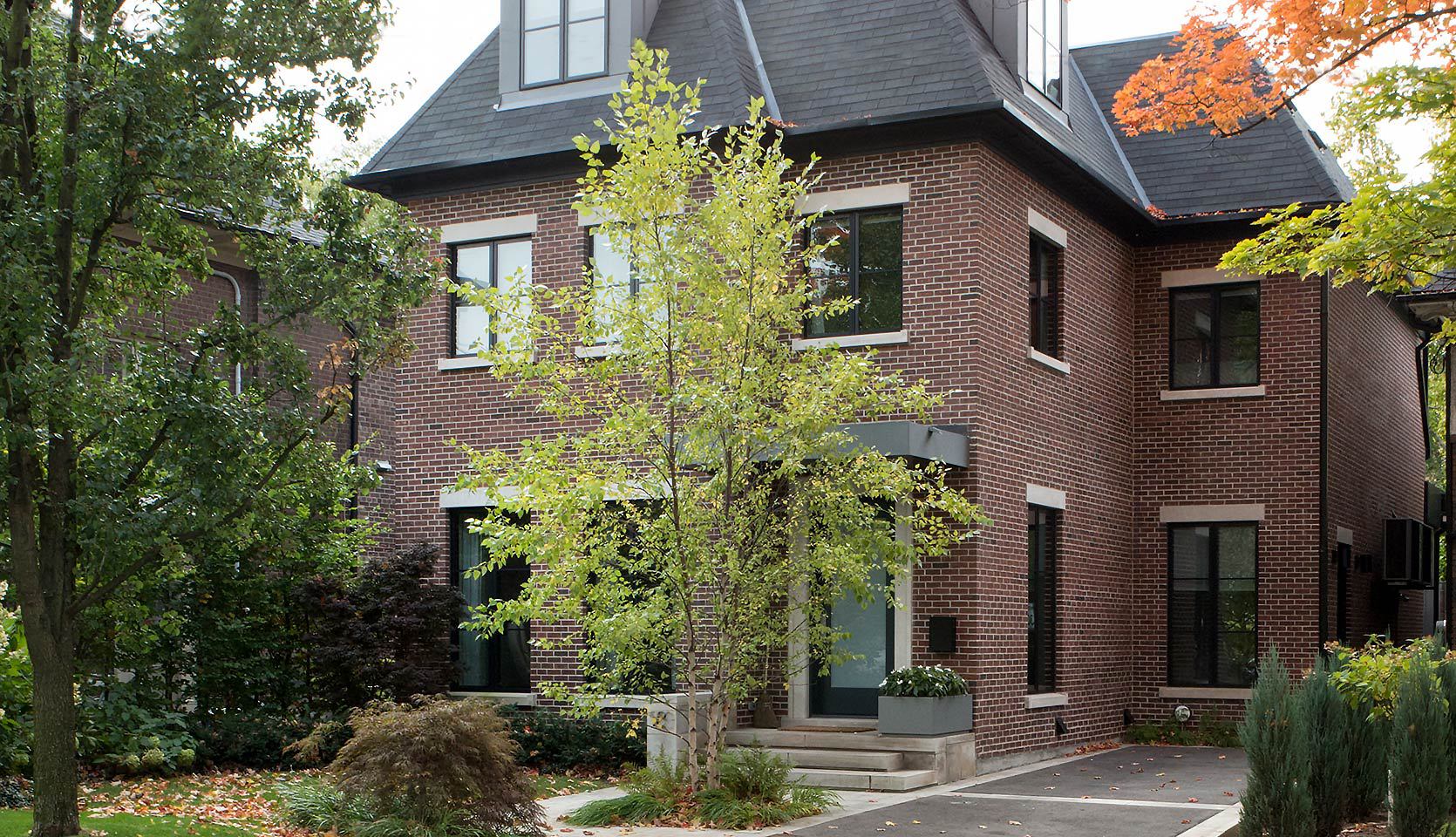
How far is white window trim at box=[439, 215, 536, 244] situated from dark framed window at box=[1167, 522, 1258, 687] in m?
9.15

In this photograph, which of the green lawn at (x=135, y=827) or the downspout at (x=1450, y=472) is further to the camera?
the downspout at (x=1450, y=472)

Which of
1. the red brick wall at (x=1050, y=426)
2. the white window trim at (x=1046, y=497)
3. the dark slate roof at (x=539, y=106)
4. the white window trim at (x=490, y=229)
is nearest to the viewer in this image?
the red brick wall at (x=1050, y=426)

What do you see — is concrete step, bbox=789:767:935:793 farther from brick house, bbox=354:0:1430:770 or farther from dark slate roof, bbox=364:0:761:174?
dark slate roof, bbox=364:0:761:174

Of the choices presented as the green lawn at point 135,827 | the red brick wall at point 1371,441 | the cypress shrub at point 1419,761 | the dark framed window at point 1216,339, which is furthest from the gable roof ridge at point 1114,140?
the green lawn at point 135,827

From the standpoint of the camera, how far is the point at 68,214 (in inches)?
388

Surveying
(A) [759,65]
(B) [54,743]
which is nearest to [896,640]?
(A) [759,65]

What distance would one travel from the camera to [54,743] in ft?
32.7

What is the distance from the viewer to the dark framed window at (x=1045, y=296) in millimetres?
17984

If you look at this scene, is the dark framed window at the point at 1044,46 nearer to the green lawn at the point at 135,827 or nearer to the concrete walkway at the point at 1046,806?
the concrete walkway at the point at 1046,806

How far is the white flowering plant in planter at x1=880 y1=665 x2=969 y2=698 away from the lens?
1506 cm

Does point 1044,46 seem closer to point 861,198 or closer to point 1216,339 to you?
point 861,198

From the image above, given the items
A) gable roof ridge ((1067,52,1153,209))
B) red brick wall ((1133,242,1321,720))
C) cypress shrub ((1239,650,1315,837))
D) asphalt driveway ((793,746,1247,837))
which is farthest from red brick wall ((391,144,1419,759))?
cypress shrub ((1239,650,1315,837))

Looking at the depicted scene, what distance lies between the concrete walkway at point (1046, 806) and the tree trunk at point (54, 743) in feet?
12.0

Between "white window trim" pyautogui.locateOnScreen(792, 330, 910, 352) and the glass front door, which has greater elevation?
"white window trim" pyautogui.locateOnScreen(792, 330, 910, 352)
